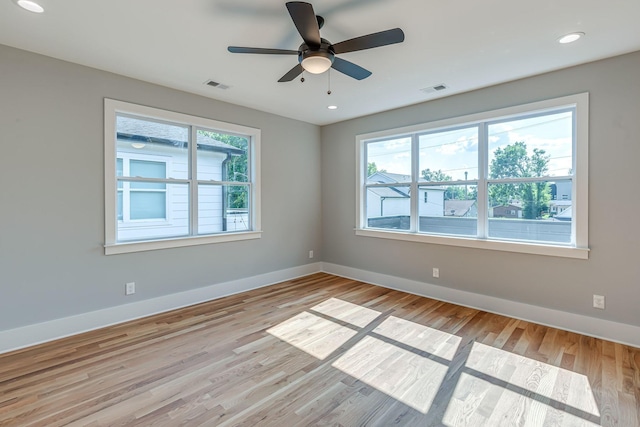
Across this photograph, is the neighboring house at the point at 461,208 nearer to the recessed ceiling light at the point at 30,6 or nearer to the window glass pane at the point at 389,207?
the window glass pane at the point at 389,207

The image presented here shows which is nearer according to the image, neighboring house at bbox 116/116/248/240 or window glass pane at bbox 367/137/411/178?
neighboring house at bbox 116/116/248/240

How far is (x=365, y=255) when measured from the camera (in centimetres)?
493

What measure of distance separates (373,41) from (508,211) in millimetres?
2672

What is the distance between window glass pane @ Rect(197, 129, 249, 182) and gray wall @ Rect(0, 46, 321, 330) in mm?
382

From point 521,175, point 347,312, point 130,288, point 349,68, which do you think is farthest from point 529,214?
point 130,288

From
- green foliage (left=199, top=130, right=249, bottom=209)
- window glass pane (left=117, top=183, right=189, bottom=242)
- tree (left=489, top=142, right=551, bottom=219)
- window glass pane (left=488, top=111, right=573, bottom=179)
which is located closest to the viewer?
window glass pane (left=488, top=111, right=573, bottom=179)

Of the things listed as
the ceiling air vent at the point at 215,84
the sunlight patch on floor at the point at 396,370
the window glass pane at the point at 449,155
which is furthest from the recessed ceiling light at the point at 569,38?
the ceiling air vent at the point at 215,84

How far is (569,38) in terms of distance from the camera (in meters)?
2.50

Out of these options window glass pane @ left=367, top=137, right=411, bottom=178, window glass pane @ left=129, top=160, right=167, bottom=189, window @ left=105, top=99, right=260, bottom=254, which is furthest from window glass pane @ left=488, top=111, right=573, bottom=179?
window glass pane @ left=129, top=160, right=167, bottom=189

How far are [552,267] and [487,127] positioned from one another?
1.77 meters

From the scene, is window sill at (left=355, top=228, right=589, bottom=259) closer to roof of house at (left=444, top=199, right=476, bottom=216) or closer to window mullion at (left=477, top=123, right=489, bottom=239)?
window mullion at (left=477, top=123, right=489, bottom=239)

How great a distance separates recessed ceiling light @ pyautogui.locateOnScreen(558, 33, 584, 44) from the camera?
2448mm

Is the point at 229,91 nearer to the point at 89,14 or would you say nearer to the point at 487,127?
the point at 89,14

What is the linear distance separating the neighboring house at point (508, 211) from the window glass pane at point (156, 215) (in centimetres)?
391
